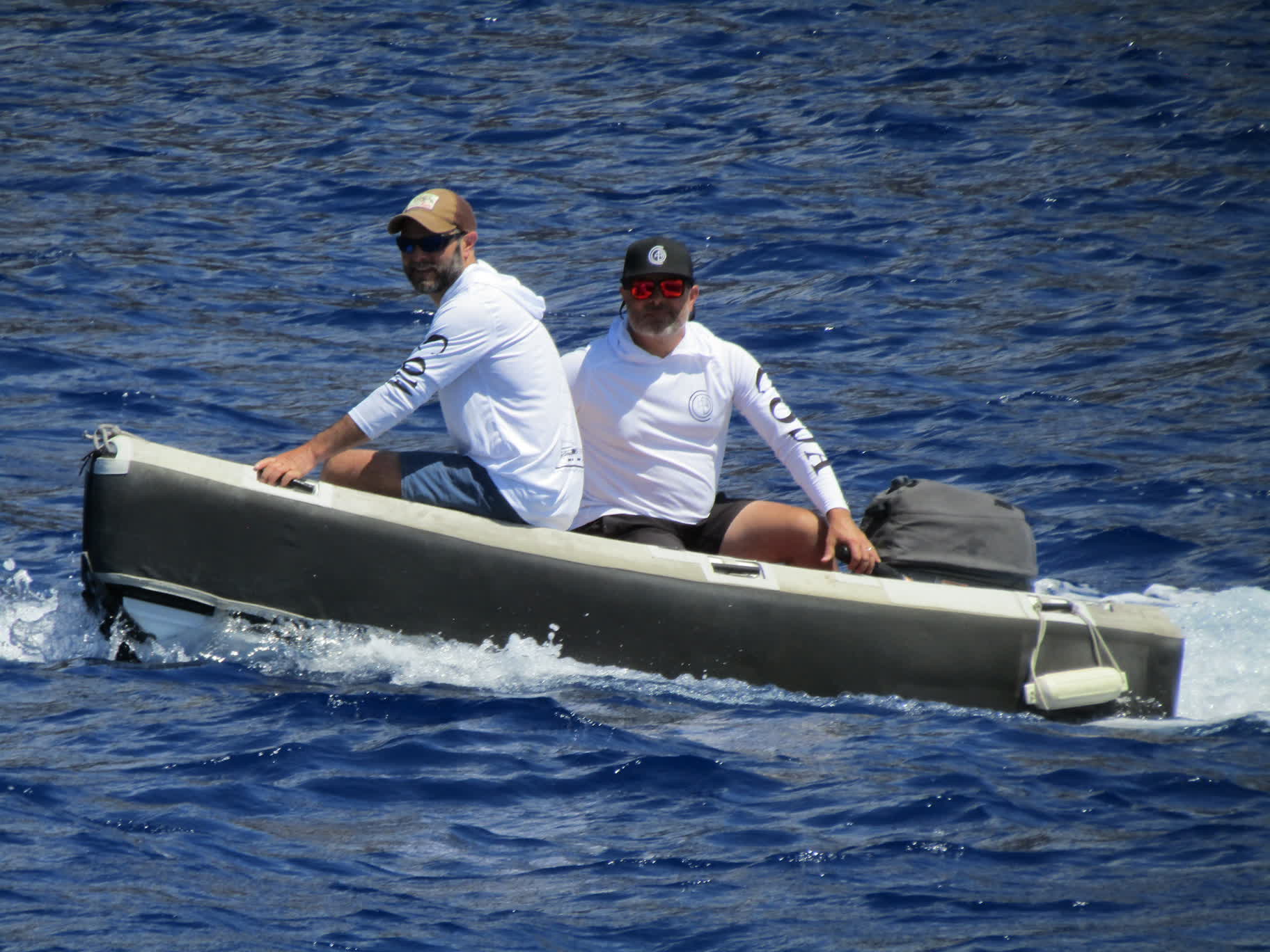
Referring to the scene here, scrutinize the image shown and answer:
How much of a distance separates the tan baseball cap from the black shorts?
3.52 feet

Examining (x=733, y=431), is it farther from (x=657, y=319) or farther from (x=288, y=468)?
(x=288, y=468)

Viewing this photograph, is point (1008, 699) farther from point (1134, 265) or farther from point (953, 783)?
point (1134, 265)

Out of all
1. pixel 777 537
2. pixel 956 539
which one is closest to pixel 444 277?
pixel 777 537

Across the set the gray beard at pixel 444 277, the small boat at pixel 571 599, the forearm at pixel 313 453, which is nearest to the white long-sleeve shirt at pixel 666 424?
the small boat at pixel 571 599

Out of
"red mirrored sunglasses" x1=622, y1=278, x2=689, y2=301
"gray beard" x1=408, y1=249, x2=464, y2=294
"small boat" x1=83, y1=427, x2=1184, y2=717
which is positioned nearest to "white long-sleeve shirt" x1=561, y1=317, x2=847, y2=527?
"red mirrored sunglasses" x1=622, y1=278, x2=689, y2=301

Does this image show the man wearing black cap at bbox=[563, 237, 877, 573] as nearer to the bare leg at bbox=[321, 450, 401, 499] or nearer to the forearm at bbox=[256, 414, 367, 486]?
the bare leg at bbox=[321, 450, 401, 499]

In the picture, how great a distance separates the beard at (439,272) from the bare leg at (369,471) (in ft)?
1.80

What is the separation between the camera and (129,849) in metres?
3.87

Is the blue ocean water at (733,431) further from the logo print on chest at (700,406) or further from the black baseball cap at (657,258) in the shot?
the black baseball cap at (657,258)

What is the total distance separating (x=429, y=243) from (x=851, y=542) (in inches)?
64.3

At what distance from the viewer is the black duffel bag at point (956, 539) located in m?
5.33

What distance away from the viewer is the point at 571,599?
5.07m

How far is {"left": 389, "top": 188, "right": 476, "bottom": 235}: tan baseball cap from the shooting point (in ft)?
16.1

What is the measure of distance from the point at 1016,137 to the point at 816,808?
944 cm
